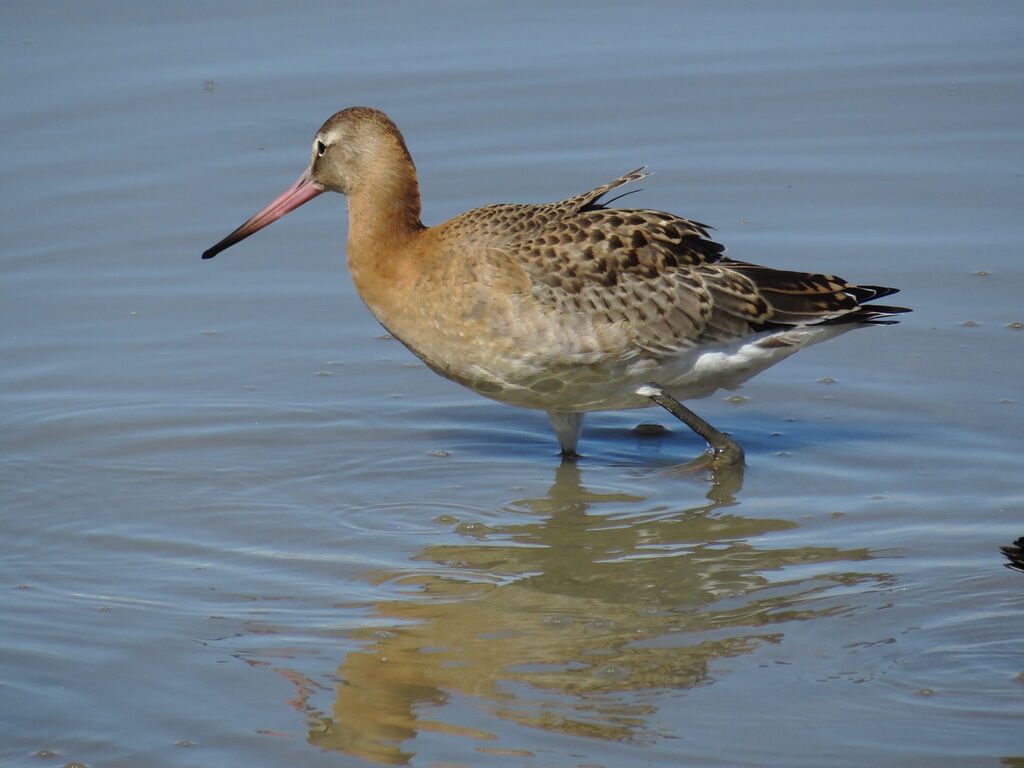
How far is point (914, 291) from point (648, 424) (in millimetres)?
1819

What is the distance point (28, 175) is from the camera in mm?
10867

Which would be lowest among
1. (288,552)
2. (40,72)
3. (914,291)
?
(288,552)

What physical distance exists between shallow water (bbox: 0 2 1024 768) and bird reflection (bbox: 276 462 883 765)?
0.02 metres

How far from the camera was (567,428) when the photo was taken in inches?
316

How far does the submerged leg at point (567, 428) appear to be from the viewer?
8.01 meters

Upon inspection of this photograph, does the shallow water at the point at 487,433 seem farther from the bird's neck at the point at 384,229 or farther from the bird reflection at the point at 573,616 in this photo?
the bird's neck at the point at 384,229

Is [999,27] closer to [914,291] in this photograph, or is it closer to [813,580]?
[914,291]

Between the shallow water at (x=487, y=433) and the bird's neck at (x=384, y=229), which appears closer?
the shallow water at (x=487, y=433)

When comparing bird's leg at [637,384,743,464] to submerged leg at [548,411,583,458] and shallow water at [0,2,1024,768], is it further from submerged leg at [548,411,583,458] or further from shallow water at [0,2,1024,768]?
submerged leg at [548,411,583,458]

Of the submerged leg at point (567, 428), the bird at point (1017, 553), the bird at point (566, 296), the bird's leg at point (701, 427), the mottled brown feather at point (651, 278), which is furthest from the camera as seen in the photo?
the submerged leg at point (567, 428)

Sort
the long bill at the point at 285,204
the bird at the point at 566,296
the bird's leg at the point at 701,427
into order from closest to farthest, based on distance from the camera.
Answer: the bird at the point at 566,296
the bird's leg at the point at 701,427
the long bill at the point at 285,204

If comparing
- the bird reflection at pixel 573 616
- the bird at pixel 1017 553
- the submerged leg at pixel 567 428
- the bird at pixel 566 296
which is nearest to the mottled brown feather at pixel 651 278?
the bird at pixel 566 296

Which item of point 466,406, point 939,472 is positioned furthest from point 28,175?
point 939,472

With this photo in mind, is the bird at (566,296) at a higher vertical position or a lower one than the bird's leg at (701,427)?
higher
